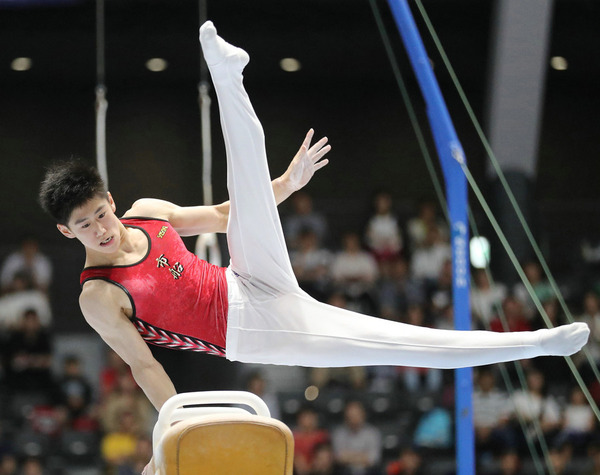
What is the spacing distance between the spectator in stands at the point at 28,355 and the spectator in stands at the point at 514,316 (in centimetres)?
442

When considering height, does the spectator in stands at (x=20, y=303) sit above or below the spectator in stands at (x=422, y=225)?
below

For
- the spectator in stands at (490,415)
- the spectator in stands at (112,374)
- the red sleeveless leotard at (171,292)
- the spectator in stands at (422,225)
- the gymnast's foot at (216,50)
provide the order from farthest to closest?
1. the spectator in stands at (422,225)
2. the spectator in stands at (112,374)
3. the spectator in stands at (490,415)
4. the red sleeveless leotard at (171,292)
5. the gymnast's foot at (216,50)

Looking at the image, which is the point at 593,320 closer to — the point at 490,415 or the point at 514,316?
the point at 514,316

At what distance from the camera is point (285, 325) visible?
4.21 m

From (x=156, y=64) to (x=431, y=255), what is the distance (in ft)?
15.4

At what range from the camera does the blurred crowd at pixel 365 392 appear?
8.62 m

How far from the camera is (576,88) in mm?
13523

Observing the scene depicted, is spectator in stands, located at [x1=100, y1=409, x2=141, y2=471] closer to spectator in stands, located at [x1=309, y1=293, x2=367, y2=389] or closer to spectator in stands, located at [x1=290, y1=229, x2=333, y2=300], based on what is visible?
spectator in stands, located at [x1=309, y1=293, x2=367, y2=389]

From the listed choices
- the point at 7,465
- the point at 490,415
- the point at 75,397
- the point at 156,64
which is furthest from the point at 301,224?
the point at 7,465

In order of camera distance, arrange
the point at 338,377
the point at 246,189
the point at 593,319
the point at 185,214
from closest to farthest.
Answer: the point at 246,189
the point at 185,214
the point at 338,377
the point at 593,319

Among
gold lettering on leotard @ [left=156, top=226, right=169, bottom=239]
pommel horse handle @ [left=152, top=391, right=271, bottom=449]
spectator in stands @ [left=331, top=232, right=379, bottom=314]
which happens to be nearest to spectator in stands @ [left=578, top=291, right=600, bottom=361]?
spectator in stands @ [left=331, top=232, right=379, bottom=314]

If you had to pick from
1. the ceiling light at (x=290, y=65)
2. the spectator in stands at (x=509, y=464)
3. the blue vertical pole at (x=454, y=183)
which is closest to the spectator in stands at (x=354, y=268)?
the spectator in stands at (x=509, y=464)

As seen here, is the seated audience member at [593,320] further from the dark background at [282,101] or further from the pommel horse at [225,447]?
the pommel horse at [225,447]

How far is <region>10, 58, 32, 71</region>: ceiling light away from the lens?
1239 centimetres
